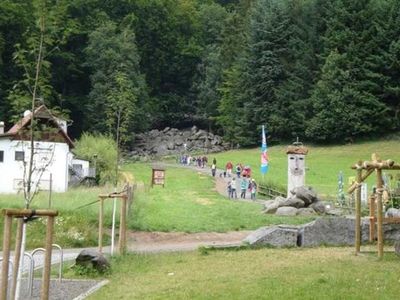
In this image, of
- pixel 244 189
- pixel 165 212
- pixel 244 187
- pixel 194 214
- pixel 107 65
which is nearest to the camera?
pixel 165 212

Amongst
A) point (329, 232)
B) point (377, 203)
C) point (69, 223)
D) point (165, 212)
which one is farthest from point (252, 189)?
point (377, 203)

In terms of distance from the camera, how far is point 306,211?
86.8 feet

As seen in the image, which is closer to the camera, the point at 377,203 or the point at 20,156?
the point at 377,203

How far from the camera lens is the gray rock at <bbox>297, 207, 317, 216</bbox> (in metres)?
26.1

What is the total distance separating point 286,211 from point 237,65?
56242mm

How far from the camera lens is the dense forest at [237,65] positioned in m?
69.2

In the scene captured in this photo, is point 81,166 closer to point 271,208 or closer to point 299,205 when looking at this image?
Result: point 271,208

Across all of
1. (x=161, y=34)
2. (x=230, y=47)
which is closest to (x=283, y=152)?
(x=230, y=47)

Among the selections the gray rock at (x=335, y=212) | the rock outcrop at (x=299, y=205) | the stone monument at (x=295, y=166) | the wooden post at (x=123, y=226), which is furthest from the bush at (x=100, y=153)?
the wooden post at (x=123, y=226)

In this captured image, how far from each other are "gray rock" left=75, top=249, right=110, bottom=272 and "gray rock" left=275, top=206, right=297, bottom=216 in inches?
568

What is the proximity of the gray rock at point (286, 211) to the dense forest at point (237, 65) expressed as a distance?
3272cm

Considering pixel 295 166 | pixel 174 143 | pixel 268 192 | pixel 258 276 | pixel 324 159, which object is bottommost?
pixel 258 276

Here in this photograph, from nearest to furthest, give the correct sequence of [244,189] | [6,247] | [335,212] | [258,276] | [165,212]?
[6,247] < [258,276] < [165,212] < [335,212] < [244,189]

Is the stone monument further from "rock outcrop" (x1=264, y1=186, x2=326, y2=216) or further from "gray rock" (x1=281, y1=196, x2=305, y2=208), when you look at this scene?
"gray rock" (x1=281, y1=196, x2=305, y2=208)
